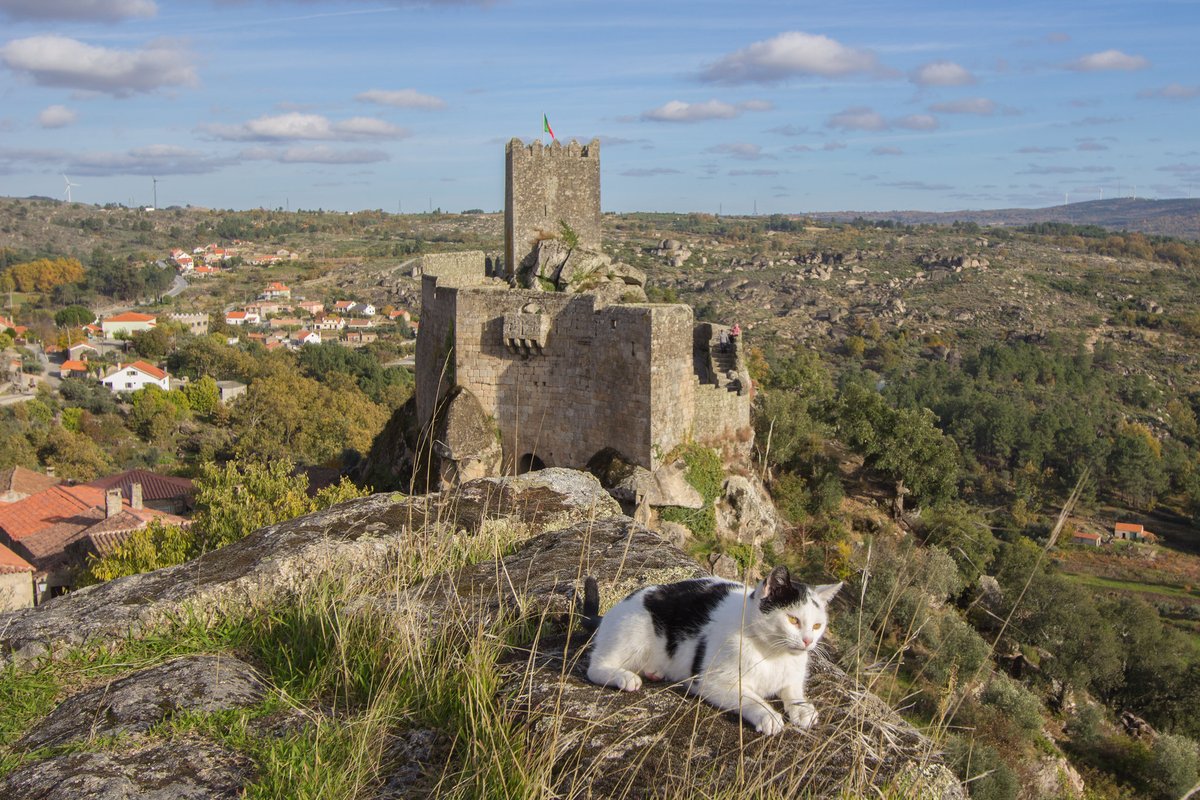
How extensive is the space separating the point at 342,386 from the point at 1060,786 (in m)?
51.6

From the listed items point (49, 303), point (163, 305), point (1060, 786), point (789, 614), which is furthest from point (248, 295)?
point (789, 614)

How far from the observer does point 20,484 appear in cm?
3762

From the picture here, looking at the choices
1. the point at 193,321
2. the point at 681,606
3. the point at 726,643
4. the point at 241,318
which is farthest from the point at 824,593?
the point at 241,318

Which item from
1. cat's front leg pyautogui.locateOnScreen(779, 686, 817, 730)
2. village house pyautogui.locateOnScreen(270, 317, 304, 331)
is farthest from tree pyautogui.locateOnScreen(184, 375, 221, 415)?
cat's front leg pyautogui.locateOnScreen(779, 686, 817, 730)

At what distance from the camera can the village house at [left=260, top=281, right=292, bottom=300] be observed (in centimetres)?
10900

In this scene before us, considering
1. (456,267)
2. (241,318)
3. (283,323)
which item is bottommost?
(283,323)

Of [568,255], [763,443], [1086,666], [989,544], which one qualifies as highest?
[568,255]

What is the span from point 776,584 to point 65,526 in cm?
3249

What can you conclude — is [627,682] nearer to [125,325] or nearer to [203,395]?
[203,395]

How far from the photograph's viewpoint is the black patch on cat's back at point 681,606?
3.22 metres

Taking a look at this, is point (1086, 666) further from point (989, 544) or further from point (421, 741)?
point (421, 741)

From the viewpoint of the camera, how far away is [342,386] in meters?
60.0

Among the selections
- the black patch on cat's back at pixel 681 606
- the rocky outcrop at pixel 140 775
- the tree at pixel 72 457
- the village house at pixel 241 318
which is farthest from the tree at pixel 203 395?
the black patch on cat's back at pixel 681 606

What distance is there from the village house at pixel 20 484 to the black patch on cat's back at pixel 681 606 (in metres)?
38.6
